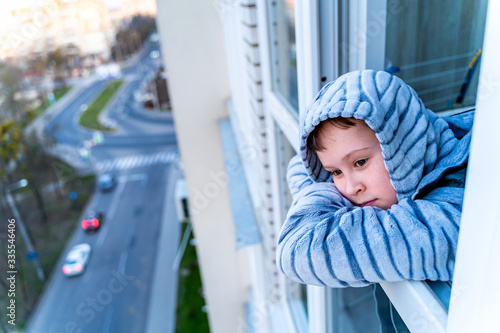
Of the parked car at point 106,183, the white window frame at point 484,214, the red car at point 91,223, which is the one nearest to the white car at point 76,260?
the red car at point 91,223

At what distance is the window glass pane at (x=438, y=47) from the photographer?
110 centimetres

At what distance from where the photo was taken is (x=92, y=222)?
408 inches

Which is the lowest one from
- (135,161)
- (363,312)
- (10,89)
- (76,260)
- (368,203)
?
(135,161)

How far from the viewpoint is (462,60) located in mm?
1211

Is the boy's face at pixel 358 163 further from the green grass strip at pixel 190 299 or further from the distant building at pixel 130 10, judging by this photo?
the distant building at pixel 130 10

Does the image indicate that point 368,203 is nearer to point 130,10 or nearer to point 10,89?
point 10,89

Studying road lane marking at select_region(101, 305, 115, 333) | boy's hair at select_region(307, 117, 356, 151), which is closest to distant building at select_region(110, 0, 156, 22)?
road lane marking at select_region(101, 305, 115, 333)

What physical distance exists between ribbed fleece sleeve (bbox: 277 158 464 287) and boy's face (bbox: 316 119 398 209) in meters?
0.05

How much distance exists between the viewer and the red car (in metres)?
10.2

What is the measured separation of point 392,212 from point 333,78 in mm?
545

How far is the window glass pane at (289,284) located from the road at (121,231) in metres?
5.63

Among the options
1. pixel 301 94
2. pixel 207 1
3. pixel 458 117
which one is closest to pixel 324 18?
pixel 301 94

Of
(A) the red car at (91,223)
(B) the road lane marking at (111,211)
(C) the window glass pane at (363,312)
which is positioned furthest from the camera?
(A) the red car at (91,223)

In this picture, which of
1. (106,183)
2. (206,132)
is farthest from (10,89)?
(206,132)
